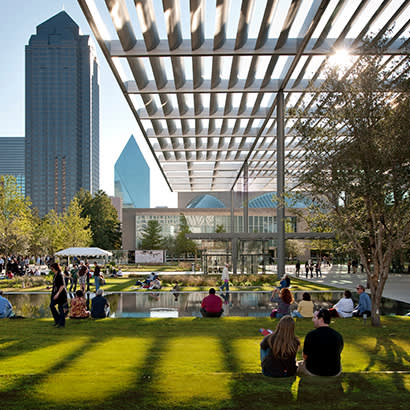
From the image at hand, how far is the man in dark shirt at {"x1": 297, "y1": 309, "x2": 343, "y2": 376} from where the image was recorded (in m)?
5.71

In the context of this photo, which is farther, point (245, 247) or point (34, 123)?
point (34, 123)

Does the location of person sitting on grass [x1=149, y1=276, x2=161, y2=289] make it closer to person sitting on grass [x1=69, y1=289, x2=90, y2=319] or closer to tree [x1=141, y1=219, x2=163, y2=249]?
person sitting on grass [x1=69, y1=289, x2=90, y2=319]

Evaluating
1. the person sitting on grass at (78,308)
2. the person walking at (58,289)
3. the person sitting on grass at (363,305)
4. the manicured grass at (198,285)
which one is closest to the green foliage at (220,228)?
the manicured grass at (198,285)

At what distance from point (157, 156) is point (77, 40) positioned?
576 ft

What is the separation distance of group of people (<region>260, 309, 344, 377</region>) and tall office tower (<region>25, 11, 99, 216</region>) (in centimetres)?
17547

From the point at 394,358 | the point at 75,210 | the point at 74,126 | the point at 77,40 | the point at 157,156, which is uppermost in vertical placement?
the point at 77,40

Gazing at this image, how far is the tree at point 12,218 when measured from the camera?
28.9 m

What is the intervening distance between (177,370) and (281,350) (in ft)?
5.71

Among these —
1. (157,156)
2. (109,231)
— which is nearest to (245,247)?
(157,156)

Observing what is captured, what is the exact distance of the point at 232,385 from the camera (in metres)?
5.91

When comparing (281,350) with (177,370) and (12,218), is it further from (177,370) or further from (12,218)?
(12,218)

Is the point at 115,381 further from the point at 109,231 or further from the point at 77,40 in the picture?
the point at 77,40

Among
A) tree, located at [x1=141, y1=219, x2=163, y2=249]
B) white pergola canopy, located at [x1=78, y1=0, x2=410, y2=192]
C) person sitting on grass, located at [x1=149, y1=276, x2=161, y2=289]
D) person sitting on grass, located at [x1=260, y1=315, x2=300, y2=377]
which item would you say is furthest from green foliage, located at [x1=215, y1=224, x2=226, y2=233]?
person sitting on grass, located at [x1=260, y1=315, x2=300, y2=377]

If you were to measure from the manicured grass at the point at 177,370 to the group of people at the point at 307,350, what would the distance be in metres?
0.17
